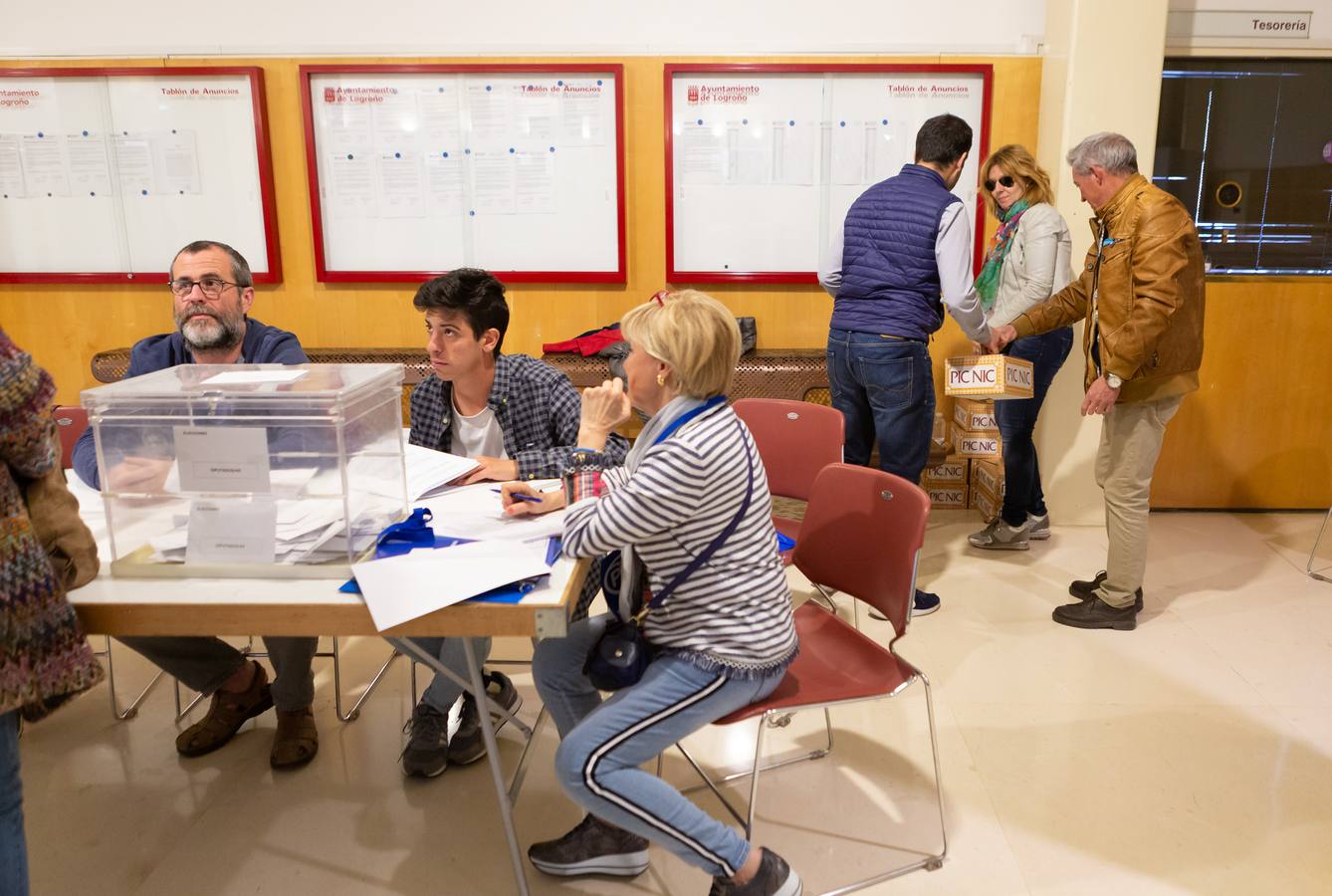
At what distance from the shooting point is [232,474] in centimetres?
158

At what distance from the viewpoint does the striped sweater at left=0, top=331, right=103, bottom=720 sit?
1387mm

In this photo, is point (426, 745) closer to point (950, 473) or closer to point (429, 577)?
point (429, 577)

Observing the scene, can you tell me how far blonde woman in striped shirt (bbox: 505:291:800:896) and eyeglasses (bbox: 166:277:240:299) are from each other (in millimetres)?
1379

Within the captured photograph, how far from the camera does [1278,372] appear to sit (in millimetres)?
4457

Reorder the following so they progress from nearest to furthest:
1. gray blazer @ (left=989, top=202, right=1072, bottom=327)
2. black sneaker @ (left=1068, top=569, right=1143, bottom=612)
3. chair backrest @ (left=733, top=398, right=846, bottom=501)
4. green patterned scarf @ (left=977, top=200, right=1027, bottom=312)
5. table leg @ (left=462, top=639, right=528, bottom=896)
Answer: table leg @ (left=462, top=639, right=528, bottom=896) < chair backrest @ (left=733, top=398, right=846, bottom=501) < black sneaker @ (left=1068, top=569, right=1143, bottom=612) < gray blazer @ (left=989, top=202, right=1072, bottom=327) < green patterned scarf @ (left=977, top=200, right=1027, bottom=312)

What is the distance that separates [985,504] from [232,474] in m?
3.60

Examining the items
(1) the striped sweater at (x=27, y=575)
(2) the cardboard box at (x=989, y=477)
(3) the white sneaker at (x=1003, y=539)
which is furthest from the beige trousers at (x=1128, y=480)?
(1) the striped sweater at (x=27, y=575)

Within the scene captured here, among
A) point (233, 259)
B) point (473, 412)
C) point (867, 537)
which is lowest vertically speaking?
point (867, 537)

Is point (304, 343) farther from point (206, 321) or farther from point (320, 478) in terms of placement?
point (320, 478)

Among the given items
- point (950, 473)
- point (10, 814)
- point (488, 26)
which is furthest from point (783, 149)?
point (10, 814)

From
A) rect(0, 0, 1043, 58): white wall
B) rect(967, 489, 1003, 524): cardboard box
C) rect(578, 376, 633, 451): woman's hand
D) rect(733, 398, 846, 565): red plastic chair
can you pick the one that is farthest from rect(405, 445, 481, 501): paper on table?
rect(967, 489, 1003, 524): cardboard box

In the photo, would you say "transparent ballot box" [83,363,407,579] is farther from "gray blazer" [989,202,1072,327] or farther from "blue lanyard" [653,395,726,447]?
"gray blazer" [989,202,1072,327]

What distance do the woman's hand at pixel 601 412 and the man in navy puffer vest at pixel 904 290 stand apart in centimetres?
158

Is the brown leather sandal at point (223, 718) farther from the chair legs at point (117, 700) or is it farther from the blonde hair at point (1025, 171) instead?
the blonde hair at point (1025, 171)
